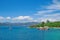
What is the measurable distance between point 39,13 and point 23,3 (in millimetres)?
417

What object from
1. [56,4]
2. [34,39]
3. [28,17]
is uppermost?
[56,4]

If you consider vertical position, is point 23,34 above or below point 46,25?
below

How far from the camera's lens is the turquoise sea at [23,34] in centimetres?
367

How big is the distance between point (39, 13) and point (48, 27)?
1.52 feet

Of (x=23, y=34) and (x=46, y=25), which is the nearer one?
(x=23, y=34)

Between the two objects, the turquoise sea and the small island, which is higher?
the small island

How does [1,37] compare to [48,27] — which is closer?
[1,37]

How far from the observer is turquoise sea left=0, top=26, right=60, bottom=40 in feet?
12.0

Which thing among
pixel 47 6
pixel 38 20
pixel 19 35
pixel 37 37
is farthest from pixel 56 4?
pixel 19 35

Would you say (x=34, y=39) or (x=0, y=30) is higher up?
(x=0, y=30)

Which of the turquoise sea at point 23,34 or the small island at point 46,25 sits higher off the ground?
the small island at point 46,25

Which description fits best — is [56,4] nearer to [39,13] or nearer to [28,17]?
[39,13]

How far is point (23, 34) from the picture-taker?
147 inches

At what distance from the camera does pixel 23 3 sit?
3.62 m
